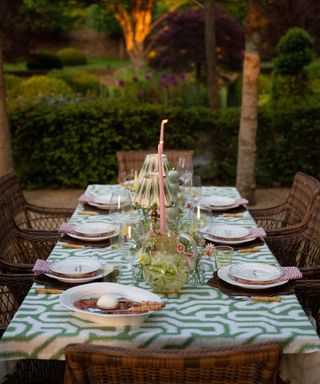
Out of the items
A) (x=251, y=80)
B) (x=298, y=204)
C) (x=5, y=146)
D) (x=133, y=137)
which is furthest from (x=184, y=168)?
(x=133, y=137)

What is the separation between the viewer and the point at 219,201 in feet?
14.8

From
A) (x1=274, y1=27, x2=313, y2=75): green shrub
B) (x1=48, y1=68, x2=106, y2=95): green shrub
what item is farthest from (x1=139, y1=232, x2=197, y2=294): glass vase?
(x1=48, y1=68, x2=106, y2=95): green shrub

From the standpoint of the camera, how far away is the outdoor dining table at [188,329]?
2371 mm

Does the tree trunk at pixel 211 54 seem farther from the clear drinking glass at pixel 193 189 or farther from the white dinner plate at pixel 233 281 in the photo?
the white dinner plate at pixel 233 281

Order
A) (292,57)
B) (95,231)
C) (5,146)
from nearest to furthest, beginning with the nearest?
(95,231)
(5,146)
(292,57)

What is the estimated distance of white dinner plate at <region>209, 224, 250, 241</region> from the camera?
363 cm

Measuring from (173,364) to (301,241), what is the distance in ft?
7.77

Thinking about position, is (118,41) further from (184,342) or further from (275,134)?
(184,342)

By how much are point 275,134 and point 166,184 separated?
5424mm

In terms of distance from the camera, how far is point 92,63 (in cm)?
4153

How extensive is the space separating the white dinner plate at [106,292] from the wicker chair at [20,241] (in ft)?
3.66

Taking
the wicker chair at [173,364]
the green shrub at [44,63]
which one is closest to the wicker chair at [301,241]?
the wicker chair at [173,364]

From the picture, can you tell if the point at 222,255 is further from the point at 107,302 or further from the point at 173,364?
the point at 173,364

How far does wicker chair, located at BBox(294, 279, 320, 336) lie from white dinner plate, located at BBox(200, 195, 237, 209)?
1.21 m
